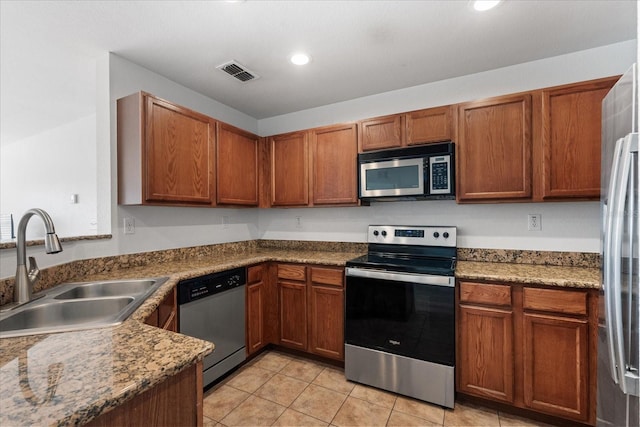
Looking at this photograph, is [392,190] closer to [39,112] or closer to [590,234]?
[590,234]

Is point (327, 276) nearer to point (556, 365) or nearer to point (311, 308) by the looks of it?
point (311, 308)

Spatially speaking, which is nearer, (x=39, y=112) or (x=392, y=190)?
(x=392, y=190)

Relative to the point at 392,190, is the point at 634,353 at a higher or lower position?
lower

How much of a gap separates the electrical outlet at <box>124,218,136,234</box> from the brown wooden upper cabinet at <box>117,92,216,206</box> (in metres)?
0.18


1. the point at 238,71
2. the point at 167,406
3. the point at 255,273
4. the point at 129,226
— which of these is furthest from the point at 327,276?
the point at 238,71

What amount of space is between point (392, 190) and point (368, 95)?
1.12 metres

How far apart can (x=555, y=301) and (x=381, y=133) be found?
67.4 inches

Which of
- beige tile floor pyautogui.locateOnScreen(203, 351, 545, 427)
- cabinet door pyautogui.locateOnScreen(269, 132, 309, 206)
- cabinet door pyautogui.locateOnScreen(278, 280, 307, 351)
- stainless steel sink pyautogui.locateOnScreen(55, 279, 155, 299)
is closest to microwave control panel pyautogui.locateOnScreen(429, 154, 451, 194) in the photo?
cabinet door pyautogui.locateOnScreen(269, 132, 309, 206)

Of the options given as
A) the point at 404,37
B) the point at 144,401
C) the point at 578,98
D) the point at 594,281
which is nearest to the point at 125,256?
the point at 144,401

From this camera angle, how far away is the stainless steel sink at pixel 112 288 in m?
1.72

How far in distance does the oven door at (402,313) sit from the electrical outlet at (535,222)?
36.0 inches

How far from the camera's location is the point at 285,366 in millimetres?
2529

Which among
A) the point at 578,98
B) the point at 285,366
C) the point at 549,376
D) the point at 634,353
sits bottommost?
the point at 285,366

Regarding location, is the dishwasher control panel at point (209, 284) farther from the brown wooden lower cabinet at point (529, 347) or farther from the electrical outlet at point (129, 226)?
the brown wooden lower cabinet at point (529, 347)
